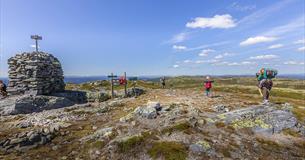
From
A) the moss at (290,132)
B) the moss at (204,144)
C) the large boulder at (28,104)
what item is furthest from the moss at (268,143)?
the large boulder at (28,104)

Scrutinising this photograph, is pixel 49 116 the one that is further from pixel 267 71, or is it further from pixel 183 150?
pixel 267 71

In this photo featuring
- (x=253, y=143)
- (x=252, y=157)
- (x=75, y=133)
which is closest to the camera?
(x=252, y=157)

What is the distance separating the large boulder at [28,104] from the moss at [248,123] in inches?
877

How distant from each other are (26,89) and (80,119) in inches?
523

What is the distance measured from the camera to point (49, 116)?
23.0 meters

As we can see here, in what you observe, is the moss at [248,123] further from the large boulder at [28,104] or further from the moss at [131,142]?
the large boulder at [28,104]

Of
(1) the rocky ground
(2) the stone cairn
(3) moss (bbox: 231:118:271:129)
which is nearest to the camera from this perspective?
(1) the rocky ground

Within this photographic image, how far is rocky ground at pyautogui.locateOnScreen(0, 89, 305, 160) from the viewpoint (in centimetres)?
1407

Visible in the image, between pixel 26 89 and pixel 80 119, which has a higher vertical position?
pixel 26 89

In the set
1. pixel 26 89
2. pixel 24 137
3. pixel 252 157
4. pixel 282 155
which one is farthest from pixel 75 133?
pixel 26 89

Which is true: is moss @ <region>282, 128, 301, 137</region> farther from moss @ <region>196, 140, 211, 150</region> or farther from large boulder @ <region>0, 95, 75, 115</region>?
large boulder @ <region>0, 95, 75, 115</region>

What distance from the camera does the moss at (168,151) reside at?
13.5 m

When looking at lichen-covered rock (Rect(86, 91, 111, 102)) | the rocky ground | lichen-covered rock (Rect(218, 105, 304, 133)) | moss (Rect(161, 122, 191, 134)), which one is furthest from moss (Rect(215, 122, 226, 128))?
lichen-covered rock (Rect(86, 91, 111, 102))

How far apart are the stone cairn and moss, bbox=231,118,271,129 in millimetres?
25197
